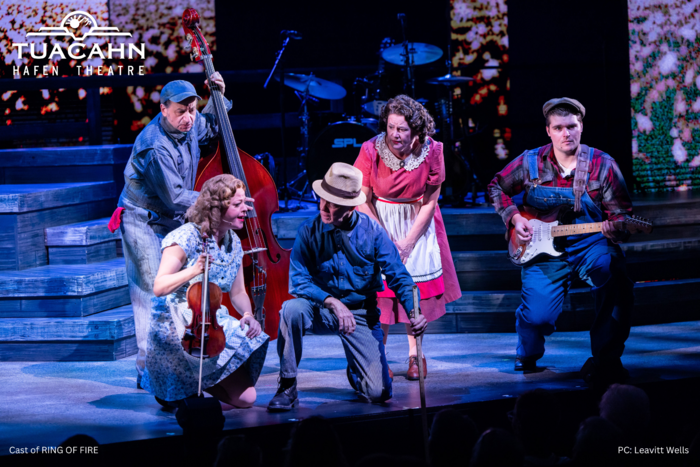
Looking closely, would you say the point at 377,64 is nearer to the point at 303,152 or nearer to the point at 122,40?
the point at 303,152

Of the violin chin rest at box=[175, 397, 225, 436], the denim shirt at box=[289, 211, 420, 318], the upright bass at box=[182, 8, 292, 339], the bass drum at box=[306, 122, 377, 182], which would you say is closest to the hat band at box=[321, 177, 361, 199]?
the denim shirt at box=[289, 211, 420, 318]

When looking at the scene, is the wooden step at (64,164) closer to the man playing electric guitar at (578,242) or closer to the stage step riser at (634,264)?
the stage step riser at (634,264)

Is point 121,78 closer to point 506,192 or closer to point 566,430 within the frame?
point 506,192

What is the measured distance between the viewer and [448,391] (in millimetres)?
4164

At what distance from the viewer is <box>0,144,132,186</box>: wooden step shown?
21.2 feet

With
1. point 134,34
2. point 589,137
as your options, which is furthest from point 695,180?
point 134,34

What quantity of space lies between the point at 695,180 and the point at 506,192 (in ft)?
15.3

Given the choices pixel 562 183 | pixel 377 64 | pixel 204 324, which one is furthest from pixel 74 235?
pixel 377 64

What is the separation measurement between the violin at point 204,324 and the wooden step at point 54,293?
173 cm

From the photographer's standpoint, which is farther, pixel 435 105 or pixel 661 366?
pixel 435 105

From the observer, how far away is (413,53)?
7.69 m

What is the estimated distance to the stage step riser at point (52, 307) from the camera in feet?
17.0

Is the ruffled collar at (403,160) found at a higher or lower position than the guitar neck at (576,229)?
higher

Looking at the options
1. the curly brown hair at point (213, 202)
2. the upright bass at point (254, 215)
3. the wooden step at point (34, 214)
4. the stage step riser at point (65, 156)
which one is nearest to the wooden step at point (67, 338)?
the wooden step at point (34, 214)
